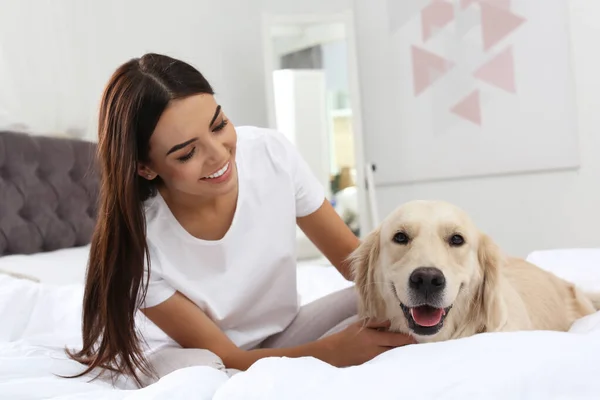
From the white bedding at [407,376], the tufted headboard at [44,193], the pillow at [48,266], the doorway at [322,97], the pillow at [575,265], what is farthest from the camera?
the doorway at [322,97]

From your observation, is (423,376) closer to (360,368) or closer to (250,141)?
(360,368)

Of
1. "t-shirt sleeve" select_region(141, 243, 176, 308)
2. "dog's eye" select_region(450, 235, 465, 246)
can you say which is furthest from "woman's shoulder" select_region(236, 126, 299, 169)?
"dog's eye" select_region(450, 235, 465, 246)

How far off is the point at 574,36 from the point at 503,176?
121 centimetres

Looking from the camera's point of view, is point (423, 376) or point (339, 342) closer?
point (423, 376)

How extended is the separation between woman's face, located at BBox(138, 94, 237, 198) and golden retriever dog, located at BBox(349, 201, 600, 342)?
0.45 m

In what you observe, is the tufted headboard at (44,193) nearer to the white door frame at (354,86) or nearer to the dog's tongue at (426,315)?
the dog's tongue at (426,315)

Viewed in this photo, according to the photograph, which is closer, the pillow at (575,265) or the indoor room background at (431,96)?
the pillow at (575,265)

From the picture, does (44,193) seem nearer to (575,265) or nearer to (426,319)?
(426,319)

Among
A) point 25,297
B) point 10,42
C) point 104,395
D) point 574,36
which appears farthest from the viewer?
point 574,36

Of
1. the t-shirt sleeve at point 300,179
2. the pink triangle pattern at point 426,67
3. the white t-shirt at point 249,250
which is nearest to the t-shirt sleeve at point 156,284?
the white t-shirt at point 249,250

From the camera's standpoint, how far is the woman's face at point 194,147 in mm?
1532

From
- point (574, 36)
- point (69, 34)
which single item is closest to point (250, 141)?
point (69, 34)

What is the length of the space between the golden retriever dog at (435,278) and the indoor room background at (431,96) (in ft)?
9.97

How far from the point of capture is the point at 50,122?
3.31 metres
